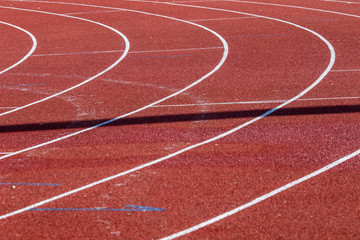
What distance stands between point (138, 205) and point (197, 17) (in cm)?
1312

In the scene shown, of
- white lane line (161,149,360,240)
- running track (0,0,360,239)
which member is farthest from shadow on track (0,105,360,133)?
white lane line (161,149,360,240)

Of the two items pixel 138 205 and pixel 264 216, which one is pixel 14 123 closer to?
pixel 138 205

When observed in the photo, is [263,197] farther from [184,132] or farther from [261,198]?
[184,132]

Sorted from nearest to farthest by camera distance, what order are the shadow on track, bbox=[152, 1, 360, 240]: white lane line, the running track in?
bbox=[152, 1, 360, 240]: white lane line
the running track
the shadow on track

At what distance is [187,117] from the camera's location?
9664 millimetres

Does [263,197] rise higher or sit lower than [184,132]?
higher

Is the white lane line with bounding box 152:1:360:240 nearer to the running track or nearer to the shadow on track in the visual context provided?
the running track

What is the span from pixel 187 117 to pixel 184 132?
735 mm

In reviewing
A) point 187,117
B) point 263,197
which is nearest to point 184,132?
point 187,117

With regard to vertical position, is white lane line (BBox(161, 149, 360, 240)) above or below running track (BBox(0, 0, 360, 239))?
above

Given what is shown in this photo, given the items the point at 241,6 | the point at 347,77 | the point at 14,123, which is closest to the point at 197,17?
the point at 241,6

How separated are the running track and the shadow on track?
0.03 meters

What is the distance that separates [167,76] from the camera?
12367 mm

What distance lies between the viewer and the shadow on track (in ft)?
31.2
